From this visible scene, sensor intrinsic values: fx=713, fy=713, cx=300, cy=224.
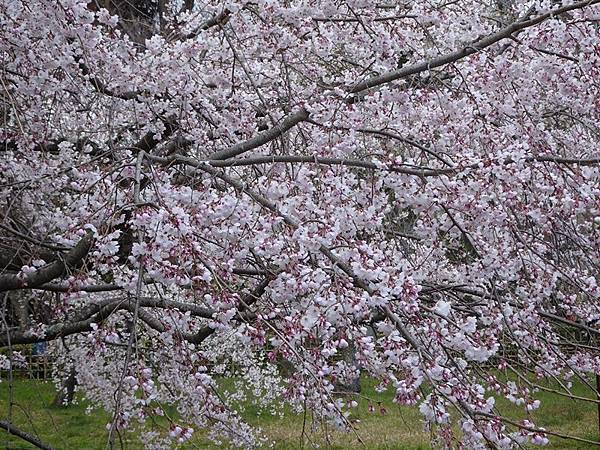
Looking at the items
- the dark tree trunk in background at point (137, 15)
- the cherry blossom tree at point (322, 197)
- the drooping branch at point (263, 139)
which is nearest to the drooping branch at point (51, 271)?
the cherry blossom tree at point (322, 197)

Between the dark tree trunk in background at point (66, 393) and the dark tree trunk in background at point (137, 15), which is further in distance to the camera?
the dark tree trunk in background at point (66, 393)

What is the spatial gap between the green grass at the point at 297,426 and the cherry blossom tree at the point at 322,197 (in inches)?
112

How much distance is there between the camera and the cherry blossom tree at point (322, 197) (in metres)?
2.33

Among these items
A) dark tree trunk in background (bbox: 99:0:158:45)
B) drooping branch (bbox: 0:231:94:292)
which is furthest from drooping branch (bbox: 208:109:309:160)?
dark tree trunk in background (bbox: 99:0:158:45)

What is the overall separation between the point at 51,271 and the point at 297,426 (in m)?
6.03

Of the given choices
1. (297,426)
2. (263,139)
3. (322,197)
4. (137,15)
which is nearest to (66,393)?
(297,426)

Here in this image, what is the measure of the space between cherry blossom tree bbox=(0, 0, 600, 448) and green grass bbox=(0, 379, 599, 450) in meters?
2.85

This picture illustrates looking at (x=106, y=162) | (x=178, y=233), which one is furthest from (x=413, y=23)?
(x=178, y=233)

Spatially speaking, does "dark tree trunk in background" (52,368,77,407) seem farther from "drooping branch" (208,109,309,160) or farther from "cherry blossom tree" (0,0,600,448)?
"drooping branch" (208,109,309,160)

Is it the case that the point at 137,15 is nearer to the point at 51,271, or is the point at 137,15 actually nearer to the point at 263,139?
the point at 263,139

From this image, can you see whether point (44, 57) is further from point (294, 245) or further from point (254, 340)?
point (254, 340)

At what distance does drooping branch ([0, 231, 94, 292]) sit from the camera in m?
2.94

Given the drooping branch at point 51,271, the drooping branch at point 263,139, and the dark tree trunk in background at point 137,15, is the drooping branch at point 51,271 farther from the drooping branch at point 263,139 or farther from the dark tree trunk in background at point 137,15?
the dark tree trunk in background at point 137,15

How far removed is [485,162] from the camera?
2994 millimetres
